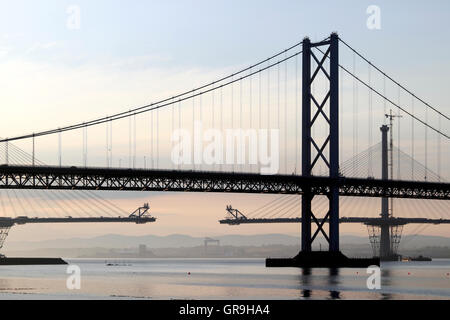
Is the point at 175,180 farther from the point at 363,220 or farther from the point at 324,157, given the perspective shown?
the point at 363,220

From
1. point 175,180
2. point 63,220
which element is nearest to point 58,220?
point 63,220

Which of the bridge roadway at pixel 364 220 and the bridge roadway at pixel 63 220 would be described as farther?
the bridge roadway at pixel 63 220

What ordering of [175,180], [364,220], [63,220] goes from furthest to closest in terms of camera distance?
[63,220] → [364,220] → [175,180]

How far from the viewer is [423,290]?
64.4m

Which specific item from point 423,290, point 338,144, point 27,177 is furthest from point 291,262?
point 423,290

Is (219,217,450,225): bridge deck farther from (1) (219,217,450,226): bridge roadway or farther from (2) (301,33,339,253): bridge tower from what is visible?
(2) (301,33,339,253): bridge tower

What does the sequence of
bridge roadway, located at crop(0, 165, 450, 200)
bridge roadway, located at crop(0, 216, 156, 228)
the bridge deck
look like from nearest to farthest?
bridge roadway, located at crop(0, 165, 450, 200) < the bridge deck < bridge roadway, located at crop(0, 216, 156, 228)

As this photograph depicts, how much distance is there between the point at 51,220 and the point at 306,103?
108 m

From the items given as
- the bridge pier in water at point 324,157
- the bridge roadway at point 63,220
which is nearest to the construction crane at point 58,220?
the bridge roadway at point 63,220

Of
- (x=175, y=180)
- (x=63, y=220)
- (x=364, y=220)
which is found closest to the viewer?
(x=175, y=180)

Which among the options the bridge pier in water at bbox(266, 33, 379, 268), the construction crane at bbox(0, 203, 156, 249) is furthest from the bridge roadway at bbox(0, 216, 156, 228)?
the bridge pier in water at bbox(266, 33, 379, 268)

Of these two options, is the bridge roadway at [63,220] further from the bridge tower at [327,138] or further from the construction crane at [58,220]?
the bridge tower at [327,138]
